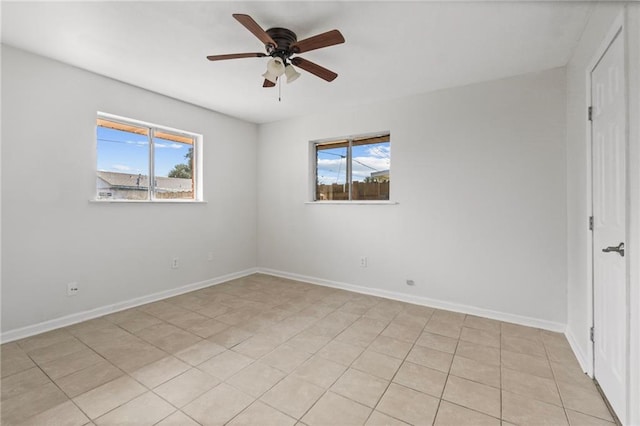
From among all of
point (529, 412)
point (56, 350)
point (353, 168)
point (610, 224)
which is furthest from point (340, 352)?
point (353, 168)

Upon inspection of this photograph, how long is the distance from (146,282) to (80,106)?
2027 millimetres

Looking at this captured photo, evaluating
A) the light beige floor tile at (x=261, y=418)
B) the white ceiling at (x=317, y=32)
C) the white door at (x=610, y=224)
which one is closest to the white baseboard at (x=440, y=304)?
the white door at (x=610, y=224)

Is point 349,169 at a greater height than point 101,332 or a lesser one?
greater

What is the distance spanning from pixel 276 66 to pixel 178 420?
2411 millimetres

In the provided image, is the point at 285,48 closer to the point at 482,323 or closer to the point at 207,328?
the point at 207,328

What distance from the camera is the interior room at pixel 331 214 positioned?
5.71ft

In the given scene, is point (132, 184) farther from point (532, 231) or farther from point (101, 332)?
point (532, 231)

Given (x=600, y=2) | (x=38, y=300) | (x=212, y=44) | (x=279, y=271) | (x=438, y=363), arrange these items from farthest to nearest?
(x=279, y=271), (x=38, y=300), (x=212, y=44), (x=438, y=363), (x=600, y=2)

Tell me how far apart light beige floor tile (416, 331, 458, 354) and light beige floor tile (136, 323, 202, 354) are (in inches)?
79.0

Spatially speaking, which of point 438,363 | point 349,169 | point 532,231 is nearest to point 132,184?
point 349,169

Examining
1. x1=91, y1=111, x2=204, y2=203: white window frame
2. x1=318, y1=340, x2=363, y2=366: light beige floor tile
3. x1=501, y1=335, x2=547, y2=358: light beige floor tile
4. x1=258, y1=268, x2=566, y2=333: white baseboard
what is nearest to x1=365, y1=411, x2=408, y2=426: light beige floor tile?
x1=318, y1=340, x2=363, y2=366: light beige floor tile

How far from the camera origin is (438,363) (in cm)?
218

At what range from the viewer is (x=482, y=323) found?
2920mm

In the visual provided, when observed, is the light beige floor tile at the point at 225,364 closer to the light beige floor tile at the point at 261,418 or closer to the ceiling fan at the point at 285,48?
the light beige floor tile at the point at 261,418
